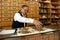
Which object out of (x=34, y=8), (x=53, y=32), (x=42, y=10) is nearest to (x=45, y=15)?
(x=42, y=10)

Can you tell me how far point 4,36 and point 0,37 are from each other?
0.22 feet

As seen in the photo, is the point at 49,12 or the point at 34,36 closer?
the point at 34,36

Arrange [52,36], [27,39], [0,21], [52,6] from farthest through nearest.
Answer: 1. [52,6]
2. [0,21]
3. [52,36]
4. [27,39]

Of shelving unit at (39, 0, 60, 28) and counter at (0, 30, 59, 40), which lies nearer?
counter at (0, 30, 59, 40)

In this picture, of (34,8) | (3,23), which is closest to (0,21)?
(3,23)

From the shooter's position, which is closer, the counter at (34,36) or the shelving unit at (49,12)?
the counter at (34,36)

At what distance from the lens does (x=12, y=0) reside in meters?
5.65

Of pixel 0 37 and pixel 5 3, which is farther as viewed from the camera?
pixel 5 3

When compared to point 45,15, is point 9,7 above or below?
above

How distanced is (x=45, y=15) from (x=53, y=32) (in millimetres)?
5110

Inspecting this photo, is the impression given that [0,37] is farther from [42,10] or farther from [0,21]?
[42,10]

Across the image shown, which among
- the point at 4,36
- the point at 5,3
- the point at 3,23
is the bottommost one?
the point at 3,23

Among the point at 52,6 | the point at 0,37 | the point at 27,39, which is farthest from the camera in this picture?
the point at 52,6

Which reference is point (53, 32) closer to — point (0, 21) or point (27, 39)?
point (27, 39)
